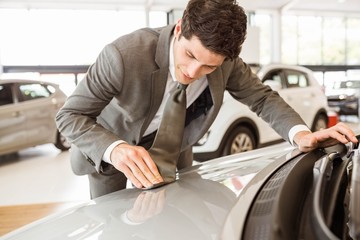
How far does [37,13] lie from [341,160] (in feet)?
37.2

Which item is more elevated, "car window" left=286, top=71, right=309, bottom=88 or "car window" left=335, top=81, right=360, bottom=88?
"car window" left=286, top=71, right=309, bottom=88

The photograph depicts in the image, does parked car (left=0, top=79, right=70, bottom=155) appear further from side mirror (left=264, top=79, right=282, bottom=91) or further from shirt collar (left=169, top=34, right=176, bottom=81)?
shirt collar (left=169, top=34, right=176, bottom=81)

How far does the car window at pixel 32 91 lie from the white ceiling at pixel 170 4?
228 inches

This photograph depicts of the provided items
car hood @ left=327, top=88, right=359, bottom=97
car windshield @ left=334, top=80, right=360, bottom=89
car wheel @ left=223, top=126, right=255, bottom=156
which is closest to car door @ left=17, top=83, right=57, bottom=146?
car wheel @ left=223, top=126, right=255, bottom=156

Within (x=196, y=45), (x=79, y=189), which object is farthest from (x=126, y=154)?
(x=79, y=189)

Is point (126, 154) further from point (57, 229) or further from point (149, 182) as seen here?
point (57, 229)

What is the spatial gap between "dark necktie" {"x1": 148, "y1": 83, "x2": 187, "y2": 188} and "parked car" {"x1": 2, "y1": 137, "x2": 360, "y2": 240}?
8 centimetres

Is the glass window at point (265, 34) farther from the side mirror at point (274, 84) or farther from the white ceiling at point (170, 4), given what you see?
the side mirror at point (274, 84)

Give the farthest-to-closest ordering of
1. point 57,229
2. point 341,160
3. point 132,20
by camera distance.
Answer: point 132,20 → point 341,160 → point 57,229

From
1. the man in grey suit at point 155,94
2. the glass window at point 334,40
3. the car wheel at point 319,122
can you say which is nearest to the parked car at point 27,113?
the car wheel at point 319,122

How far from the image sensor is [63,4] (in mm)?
11141

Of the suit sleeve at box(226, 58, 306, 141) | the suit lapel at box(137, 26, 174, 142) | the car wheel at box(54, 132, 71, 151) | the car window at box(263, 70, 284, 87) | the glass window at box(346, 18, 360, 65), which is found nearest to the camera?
the suit lapel at box(137, 26, 174, 142)

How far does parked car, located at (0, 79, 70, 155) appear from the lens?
5.39 m

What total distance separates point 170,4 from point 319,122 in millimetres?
7430
